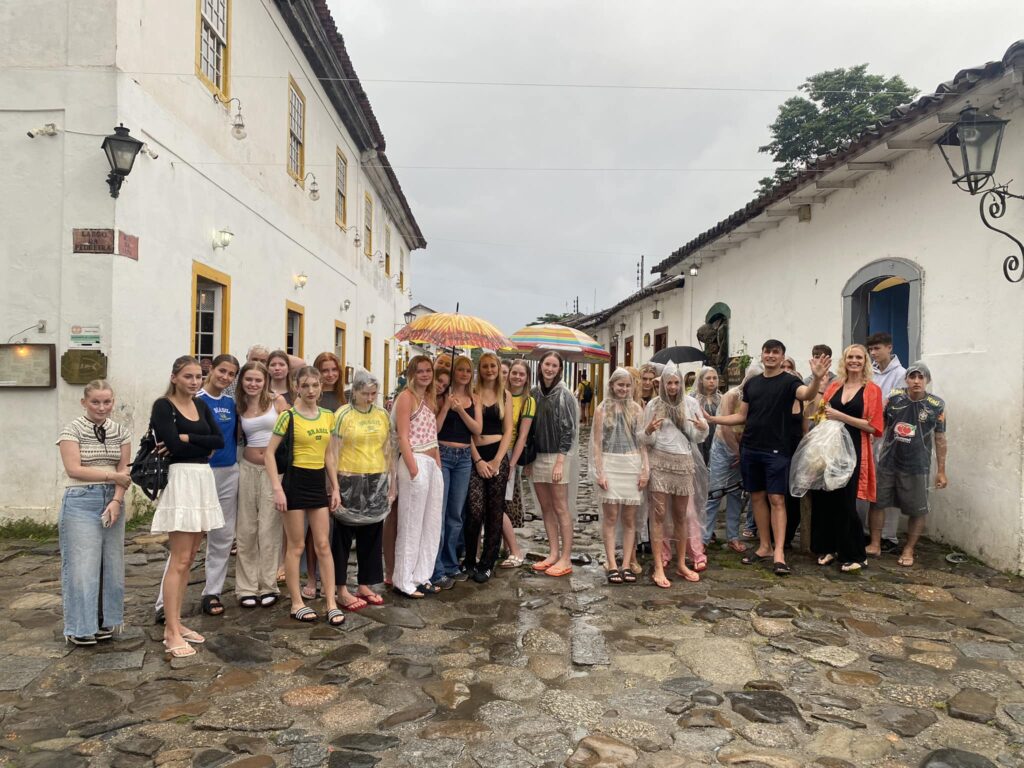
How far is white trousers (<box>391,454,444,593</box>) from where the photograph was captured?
193 inches

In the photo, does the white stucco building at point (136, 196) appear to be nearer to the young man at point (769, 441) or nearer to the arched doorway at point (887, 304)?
the young man at point (769, 441)

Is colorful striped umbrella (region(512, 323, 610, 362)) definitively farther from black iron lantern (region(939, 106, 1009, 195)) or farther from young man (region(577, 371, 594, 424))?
young man (region(577, 371, 594, 424))

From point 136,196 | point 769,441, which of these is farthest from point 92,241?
point 769,441

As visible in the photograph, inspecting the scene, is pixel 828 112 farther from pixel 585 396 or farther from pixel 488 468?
pixel 488 468

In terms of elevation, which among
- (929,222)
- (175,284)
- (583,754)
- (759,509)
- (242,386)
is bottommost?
(583,754)

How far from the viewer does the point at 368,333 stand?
18.1 m

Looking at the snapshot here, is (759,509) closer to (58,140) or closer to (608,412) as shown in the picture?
(608,412)

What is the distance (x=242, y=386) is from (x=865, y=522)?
5.92 m

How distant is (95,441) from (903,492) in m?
6.12

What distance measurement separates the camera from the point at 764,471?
588cm

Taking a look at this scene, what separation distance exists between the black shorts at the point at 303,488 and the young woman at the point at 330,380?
0.76 m

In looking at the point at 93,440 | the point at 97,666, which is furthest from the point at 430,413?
the point at 97,666

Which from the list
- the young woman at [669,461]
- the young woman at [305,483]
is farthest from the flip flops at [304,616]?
the young woman at [669,461]

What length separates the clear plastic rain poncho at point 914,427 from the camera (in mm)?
5805
